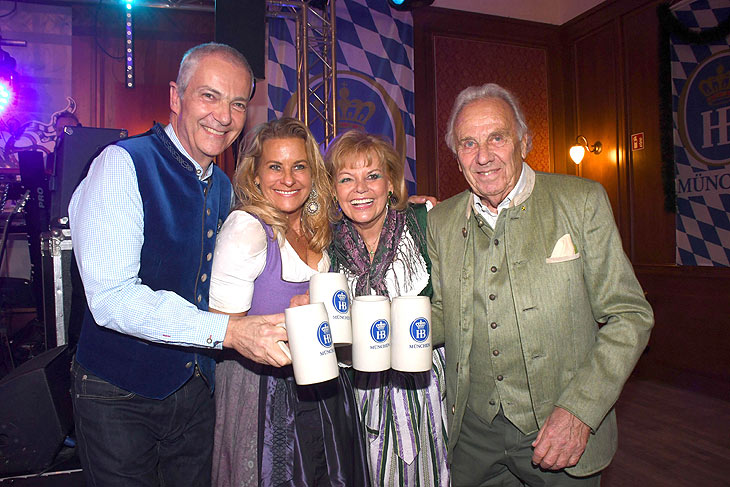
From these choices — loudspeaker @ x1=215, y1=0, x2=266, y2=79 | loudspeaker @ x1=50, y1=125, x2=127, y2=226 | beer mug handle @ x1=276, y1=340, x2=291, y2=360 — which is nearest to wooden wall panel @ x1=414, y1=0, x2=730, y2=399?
loudspeaker @ x1=215, y1=0, x2=266, y2=79

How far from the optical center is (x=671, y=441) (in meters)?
3.50

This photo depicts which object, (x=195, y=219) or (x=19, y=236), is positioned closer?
(x=195, y=219)

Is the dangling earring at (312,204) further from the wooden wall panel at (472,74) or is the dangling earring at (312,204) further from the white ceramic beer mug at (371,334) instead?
the wooden wall panel at (472,74)

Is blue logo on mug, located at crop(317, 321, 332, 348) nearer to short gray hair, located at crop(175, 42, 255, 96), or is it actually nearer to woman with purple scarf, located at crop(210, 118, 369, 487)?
woman with purple scarf, located at crop(210, 118, 369, 487)

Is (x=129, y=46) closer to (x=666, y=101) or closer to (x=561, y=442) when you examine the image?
(x=561, y=442)

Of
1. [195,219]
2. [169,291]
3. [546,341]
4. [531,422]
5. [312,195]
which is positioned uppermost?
[312,195]

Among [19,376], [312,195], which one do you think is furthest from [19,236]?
[312,195]

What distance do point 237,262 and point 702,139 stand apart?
5.29 metres

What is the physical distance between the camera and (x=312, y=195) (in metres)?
1.99

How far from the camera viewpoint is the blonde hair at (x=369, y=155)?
1.96 meters

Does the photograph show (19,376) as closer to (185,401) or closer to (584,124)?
(185,401)

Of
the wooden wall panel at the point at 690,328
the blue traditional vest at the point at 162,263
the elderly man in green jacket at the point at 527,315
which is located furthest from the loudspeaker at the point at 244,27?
the wooden wall panel at the point at 690,328

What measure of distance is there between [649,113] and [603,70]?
1029mm

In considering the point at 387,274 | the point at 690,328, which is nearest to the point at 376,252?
the point at 387,274
